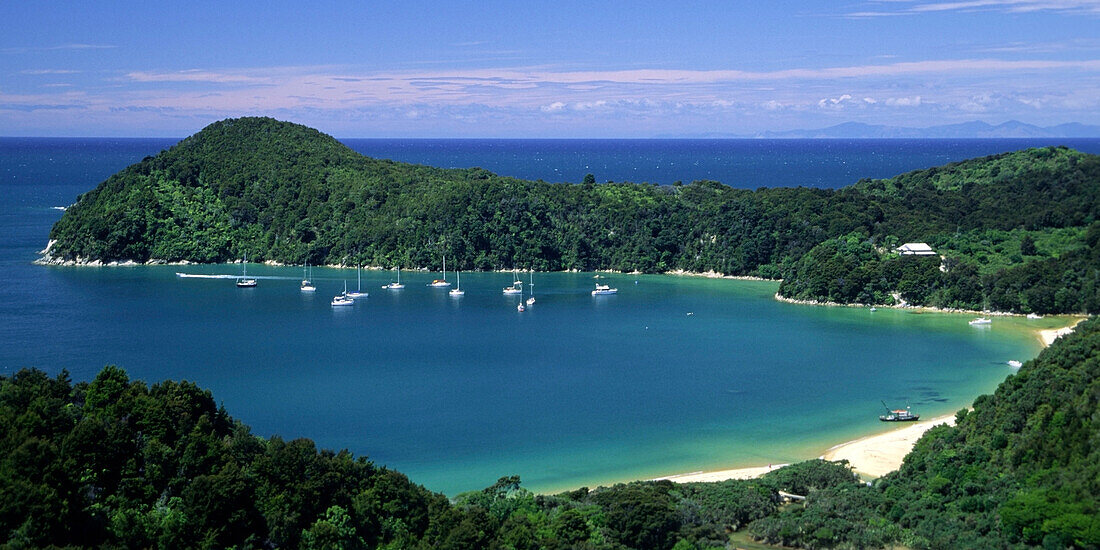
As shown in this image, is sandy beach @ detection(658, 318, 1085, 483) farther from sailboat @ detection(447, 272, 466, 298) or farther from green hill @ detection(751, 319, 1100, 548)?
sailboat @ detection(447, 272, 466, 298)

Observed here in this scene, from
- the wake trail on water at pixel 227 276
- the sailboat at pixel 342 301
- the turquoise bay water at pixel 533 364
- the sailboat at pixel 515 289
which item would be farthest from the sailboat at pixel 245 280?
the sailboat at pixel 515 289

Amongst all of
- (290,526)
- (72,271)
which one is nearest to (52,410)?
(290,526)

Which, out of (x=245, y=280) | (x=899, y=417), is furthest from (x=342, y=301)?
(x=899, y=417)

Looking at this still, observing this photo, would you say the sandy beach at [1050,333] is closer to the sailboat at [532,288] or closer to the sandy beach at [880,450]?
the sandy beach at [880,450]

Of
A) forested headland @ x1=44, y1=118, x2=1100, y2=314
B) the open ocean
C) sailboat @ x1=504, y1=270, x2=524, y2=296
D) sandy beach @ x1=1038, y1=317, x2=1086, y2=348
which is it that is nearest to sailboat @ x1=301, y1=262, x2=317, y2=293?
the open ocean

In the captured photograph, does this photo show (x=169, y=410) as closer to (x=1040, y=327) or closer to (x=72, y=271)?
(x=1040, y=327)

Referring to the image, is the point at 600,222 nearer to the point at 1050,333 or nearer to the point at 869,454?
the point at 1050,333
